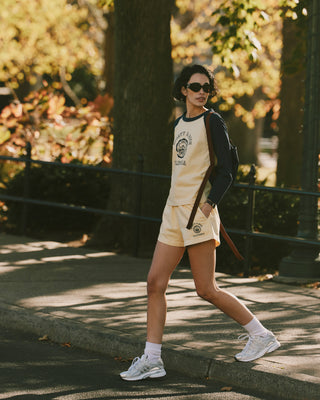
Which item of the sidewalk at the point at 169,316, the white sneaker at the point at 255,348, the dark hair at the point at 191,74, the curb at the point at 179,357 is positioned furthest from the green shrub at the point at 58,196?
the dark hair at the point at 191,74

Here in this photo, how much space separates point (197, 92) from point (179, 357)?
178 cm

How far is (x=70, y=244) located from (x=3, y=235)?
89cm

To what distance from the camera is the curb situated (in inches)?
201

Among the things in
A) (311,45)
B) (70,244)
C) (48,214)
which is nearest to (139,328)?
(311,45)

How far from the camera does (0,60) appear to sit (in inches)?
1135

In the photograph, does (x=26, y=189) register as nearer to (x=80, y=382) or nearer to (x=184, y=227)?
(x=80, y=382)

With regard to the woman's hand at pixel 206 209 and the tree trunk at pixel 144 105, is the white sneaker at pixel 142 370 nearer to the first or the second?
the woman's hand at pixel 206 209

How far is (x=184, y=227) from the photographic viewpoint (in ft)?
17.1

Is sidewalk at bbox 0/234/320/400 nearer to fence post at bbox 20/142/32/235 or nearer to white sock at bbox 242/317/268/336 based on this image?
white sock at bbox 242/317/268/336

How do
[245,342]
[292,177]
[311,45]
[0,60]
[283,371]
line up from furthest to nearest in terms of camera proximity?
[0,60] < [292,177] < [311,45] < [245,342] < [283,371]

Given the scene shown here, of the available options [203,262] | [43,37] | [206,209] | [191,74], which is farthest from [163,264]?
[43,37]

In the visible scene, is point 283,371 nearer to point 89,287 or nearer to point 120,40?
point 89,287

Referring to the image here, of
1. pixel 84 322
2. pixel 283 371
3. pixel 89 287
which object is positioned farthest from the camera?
pixel 89 287

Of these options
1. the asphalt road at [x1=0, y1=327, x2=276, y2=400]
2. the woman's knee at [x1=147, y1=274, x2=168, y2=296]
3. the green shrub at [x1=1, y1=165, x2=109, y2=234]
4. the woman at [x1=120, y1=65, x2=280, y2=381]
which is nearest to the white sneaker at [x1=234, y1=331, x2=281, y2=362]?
the woman at [x1=120, y1=65, x2=280, y2=381]
